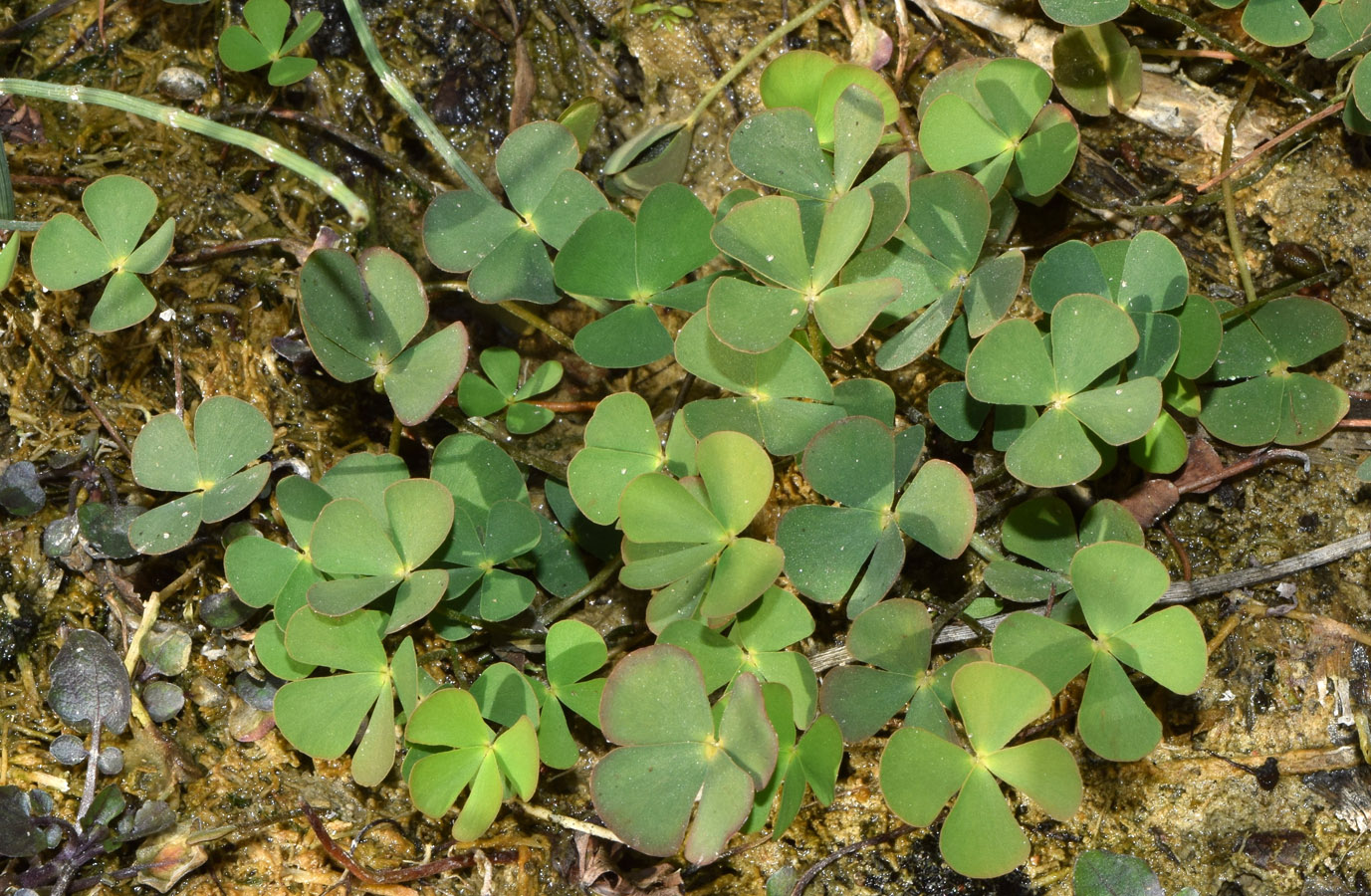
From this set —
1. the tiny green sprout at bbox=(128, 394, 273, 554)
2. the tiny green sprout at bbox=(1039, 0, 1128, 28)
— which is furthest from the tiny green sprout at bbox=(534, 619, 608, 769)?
the tiny green sprout at bbox=(1039, 0, 1128, 28)

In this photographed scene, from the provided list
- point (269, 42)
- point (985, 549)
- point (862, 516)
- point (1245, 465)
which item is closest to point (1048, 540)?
point (985, 549)

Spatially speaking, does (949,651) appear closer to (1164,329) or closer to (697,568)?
(697,568)

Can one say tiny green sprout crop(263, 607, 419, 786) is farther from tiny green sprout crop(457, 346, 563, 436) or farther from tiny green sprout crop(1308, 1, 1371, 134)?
tiny green sprout crop(1308, 1, 1371, 134)

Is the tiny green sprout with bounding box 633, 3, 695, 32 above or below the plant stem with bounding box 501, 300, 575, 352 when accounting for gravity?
above

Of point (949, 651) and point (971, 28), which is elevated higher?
point (971, 28)

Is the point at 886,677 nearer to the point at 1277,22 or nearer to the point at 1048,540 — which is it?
the point at 1048,540

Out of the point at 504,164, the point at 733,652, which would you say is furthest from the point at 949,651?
the point at 504,164
